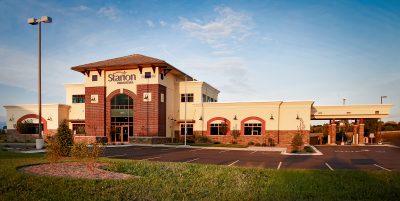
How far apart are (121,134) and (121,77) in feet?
23.7

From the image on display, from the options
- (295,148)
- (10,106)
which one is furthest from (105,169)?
(10,106)

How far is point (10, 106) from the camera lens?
40.6 m

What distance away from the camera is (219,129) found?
35.2 metres

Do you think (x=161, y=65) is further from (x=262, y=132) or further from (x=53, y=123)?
(x=53, y=123)

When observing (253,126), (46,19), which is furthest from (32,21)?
(253,126)

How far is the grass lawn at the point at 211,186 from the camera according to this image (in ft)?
23.3

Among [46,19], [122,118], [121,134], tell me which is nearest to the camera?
[46,19]

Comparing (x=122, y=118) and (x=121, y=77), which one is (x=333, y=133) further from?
(x=121, y=77)

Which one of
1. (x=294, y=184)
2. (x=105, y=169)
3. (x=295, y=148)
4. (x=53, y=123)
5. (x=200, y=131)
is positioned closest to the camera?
(x=294, y=184)

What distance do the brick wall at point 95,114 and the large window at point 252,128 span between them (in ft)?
58.6

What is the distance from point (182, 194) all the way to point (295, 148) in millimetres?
19410

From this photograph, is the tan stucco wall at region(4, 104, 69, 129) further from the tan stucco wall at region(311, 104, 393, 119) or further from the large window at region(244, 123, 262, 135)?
the tan stucco wall at region(311, 104, 393, 119)

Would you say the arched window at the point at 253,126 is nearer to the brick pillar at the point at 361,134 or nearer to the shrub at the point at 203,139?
the shrub at the point at 203,139

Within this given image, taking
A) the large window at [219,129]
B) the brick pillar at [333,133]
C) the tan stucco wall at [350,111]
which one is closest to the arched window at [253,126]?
the large window at [219,129]
